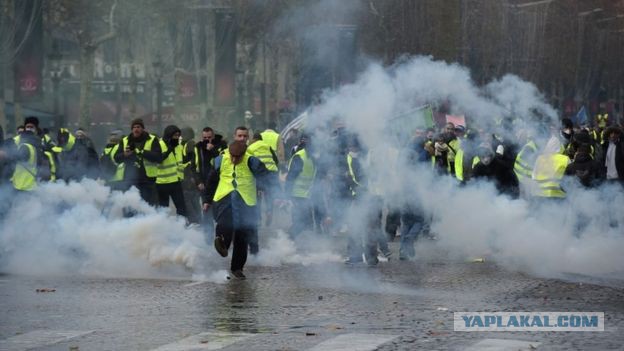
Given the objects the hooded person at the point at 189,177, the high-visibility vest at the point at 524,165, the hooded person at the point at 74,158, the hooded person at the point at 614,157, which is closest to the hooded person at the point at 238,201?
the high-visibility vest at the point at 524,165

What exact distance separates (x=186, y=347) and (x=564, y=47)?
61.4 m

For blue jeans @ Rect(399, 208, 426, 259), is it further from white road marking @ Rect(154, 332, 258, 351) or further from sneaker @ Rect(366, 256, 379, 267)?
white road marking @ Rect(154, 332, 258, 351)

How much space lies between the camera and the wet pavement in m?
11.8

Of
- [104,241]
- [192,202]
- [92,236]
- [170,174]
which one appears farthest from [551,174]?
[192,202]

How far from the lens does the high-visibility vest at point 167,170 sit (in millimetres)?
20453

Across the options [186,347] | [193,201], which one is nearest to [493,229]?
[193,201]

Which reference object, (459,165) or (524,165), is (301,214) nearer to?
(459,165)

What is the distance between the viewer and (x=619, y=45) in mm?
75562

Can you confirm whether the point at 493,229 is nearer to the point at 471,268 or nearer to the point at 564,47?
the point at 471,268

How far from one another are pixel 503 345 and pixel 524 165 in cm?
972

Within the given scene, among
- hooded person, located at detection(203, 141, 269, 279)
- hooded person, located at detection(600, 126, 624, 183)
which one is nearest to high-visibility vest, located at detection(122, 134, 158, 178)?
hooded person, located at detection(203, 141, 269, 279)

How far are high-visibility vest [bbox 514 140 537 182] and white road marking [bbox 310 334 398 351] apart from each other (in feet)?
29.4

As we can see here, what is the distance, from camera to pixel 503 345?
451 inches

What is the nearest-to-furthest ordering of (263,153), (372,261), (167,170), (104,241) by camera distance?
(104,241) → (372,261) → (167,170) → (263,153)
